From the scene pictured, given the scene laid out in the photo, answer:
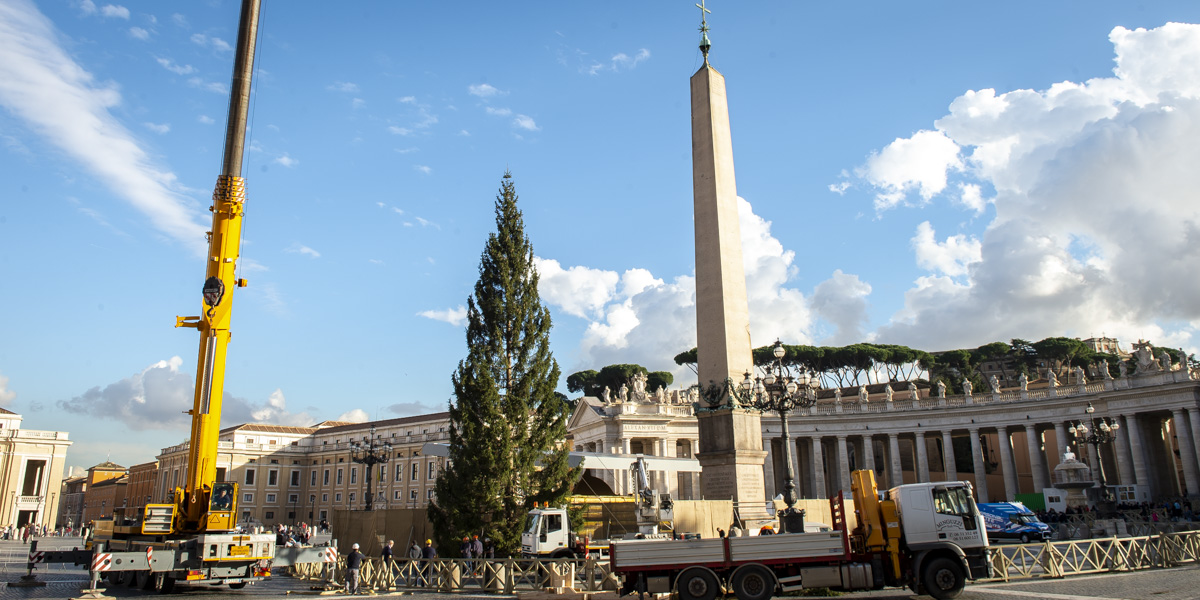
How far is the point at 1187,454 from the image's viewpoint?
47.0m

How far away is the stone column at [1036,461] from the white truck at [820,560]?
44.8 m

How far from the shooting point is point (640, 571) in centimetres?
1397

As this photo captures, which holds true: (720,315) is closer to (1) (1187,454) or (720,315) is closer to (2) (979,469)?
(1) (1187,454)

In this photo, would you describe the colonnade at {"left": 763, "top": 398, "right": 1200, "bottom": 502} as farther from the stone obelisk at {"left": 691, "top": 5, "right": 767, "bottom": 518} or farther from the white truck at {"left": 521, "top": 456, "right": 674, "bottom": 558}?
the stone obelisk at {"left": 691, "top": 5, "right": 767, "bottom": 518}

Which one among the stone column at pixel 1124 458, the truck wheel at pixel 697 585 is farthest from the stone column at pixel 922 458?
the truck wheel at pixel 697 585

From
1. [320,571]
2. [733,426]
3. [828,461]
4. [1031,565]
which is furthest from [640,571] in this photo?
[828,461]

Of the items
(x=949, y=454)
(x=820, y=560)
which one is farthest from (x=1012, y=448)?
(x=820, y=560)

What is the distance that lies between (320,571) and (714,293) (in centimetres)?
1458

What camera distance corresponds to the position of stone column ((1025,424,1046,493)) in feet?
174

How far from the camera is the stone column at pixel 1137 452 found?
48.2m

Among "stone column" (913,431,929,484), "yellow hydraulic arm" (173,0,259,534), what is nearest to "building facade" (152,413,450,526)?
"stone column" (913,431,929,484)

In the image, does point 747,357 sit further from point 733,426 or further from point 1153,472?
point 1153,472

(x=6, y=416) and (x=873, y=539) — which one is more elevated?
(x=6, y=416)

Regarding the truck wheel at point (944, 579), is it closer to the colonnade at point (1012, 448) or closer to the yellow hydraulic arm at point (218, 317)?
the yellow hydraulic arm at point (218, 317)
